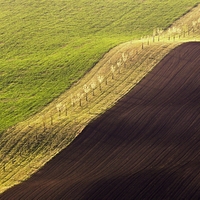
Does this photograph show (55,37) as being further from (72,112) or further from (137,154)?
(137,154)

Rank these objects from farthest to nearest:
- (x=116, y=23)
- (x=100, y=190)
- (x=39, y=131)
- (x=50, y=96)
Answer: (x=116, y=23), (x=50, y=96), (x=39, y=131), (x=100, y=190)

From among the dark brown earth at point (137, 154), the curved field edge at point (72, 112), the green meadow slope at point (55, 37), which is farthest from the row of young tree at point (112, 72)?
the dark brown earth at point (137, 154)

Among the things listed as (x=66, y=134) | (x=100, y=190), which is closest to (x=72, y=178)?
(x=100, y=190)

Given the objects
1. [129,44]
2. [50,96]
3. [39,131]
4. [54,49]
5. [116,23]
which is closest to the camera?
[39,131]

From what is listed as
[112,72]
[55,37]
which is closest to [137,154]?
[112,72]

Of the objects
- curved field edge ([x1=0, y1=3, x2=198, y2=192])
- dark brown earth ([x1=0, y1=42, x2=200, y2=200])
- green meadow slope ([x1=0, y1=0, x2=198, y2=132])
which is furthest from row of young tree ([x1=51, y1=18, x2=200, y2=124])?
dark brown earth ([x1=0, y1=42, x2=200, y2=200])

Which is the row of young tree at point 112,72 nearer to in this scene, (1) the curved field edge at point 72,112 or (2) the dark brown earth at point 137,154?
(1) the curved field edge at point 72,112

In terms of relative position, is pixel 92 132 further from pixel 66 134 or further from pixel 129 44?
pixel 129 44

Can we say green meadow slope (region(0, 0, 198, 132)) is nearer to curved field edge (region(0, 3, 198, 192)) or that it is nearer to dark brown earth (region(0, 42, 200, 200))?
curved field edge (region(0, 3, 198, 192))
